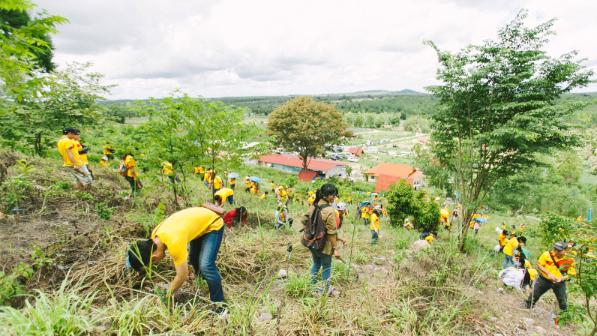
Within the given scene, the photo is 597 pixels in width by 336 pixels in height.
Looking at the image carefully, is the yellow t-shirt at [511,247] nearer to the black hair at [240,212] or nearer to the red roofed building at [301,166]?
the black hair at [240,212]

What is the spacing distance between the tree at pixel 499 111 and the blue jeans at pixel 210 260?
285 inches

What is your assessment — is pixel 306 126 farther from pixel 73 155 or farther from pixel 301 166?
pixel 73 155

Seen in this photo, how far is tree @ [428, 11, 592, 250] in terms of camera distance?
277 inches

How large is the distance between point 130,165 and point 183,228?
482cm

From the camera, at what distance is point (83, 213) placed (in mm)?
4980

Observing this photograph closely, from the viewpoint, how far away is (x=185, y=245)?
9.78ft

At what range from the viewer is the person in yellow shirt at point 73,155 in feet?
18.3

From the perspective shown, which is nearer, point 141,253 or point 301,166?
point 141,253

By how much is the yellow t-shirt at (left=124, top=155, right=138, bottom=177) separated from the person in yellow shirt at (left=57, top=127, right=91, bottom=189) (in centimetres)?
90

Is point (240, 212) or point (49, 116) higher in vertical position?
point (49, 116)

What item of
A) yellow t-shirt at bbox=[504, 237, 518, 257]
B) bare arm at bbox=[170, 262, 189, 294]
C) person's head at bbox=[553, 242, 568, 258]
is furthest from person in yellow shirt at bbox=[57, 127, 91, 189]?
yellow t-shirt at bbox=[504, 237, 518, 257]

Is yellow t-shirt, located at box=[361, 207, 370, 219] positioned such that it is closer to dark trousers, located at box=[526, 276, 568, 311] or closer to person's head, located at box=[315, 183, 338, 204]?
dark trousers, located at box=[526, 276, 568, 311]

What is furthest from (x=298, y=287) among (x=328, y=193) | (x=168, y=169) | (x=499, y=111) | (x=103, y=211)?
(x=499, y=111)

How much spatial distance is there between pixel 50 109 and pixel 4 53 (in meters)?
5.55
